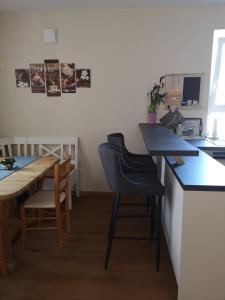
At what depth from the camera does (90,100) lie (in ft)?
10.6

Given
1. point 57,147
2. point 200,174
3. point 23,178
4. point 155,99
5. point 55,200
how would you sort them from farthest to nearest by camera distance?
point 57,147 < point 155,99 < point 55,200 < point 23,178 < point 200,174

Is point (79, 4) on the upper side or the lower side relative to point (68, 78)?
upper

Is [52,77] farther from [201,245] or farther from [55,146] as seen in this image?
[201,245]

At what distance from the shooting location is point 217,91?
10.4 ft

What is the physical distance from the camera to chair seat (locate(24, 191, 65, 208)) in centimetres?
215

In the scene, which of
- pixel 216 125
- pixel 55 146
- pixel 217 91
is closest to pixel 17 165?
pixel 55 146

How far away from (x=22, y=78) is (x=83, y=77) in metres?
0.87

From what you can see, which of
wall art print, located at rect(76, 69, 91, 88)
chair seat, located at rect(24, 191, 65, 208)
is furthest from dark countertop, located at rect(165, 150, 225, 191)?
wall art print, located at rect(76, 69, 91, 88)

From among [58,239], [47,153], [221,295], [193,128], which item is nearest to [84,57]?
[47,153]

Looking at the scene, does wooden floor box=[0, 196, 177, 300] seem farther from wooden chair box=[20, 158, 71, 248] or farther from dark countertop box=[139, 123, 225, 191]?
dark countertop box=[139, 123, 225, 191]

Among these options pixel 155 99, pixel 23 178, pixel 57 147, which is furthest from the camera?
pixel 57 147

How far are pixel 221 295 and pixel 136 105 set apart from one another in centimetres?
232

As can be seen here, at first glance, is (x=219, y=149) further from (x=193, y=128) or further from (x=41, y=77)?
(x=41, y=77)

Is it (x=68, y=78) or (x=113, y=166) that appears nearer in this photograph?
(x=113, y=166)
